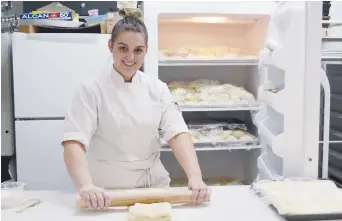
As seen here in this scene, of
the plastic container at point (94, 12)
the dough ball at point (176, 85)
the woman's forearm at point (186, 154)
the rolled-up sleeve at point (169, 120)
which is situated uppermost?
the plastic container at point (94, 12)

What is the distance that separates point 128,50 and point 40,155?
124 cm

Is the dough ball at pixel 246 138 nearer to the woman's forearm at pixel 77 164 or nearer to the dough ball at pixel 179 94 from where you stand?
the dough ball at pixel 179 94

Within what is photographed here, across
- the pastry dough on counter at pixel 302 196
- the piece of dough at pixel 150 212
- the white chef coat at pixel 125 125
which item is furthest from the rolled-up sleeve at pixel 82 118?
the pastry dough on counter at pixel 302 196

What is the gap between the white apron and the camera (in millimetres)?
1734

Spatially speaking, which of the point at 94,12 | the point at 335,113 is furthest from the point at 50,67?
the point at 335,113

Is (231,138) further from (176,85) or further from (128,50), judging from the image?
(128,50)

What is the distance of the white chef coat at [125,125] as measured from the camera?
1.72 meters

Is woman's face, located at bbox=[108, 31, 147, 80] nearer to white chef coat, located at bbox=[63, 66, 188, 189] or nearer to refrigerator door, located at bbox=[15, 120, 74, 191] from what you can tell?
white chef coat, located at bbox=[63, 66, 188, 189]

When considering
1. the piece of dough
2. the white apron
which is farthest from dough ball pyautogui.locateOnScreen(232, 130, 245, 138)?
the piece of dough

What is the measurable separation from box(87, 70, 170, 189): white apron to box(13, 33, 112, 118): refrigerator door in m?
0.82

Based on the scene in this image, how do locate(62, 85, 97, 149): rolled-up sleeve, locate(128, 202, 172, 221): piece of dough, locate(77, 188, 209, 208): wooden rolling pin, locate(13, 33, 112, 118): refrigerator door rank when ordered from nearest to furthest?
locate(128, 202, 172, 221): piece of dough, locate(77, 188, 209, 208): wooden rolling pin, locate(62, 85, 97, 149): rolled-up sleeve, locate(13, 33, 112, 118): refrigerator door

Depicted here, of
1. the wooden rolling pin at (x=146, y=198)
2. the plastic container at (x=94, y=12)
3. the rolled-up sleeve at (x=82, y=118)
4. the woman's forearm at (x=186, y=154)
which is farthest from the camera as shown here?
the plastic container at (x=94, y=12)

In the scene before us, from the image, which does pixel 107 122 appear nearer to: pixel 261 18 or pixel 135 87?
pixel 135 87

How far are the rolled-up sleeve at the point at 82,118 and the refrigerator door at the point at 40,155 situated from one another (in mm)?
954
